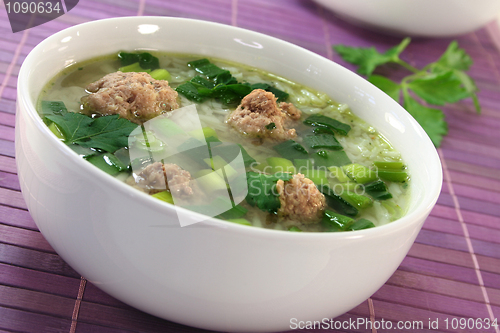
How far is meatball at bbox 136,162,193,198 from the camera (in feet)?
5.43

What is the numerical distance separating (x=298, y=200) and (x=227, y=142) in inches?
19.3

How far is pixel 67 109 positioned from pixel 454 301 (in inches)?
74.5

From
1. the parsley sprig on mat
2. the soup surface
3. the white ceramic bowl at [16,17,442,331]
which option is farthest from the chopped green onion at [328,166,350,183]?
the parsley sprig on mat

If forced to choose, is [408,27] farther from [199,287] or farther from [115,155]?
[199,287]

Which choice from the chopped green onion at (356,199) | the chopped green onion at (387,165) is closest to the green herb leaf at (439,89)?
the chopped green onion at (387,165)

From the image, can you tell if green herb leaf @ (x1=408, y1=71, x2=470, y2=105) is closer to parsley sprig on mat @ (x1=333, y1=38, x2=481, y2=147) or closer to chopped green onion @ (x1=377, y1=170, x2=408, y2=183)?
parsley sprig on mat @ (x1=333, y1=38, x2=481, y2=147)

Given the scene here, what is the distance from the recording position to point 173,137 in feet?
6.49

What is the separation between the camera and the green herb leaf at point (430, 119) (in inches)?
129

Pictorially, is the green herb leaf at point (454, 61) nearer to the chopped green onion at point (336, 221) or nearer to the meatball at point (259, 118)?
the meatball at point (259, 118)

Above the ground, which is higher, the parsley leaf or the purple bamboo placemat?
the parsley leaf

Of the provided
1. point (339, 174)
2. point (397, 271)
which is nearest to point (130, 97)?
point (339, 174)

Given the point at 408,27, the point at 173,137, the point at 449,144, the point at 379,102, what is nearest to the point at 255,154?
the point at 173,137

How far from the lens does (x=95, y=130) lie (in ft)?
6.02

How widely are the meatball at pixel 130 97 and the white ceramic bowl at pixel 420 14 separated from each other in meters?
2.55
